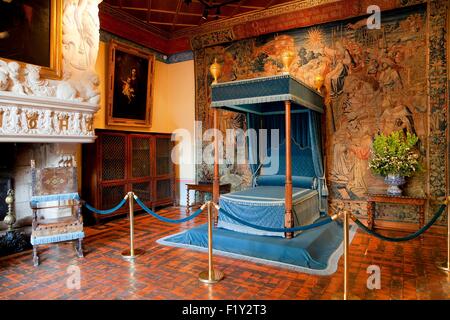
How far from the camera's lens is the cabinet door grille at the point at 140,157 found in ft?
22.0

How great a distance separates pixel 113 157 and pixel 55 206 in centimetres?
189

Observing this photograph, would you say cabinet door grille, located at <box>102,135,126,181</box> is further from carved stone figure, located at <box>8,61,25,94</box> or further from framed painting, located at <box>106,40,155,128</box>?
carved stone figure, located at <box>8,61,25,94</box>

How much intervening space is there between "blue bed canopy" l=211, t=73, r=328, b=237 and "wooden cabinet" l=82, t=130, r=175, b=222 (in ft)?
7.76

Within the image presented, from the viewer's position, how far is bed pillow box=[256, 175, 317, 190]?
19.0 ft

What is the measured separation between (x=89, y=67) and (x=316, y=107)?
4062 mm

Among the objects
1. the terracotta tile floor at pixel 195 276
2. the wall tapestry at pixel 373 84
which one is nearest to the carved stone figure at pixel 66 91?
the terracotta tile floor at pixel 195 276

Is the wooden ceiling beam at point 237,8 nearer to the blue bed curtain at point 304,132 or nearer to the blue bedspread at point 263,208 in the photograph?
the blue bed curtain at point 304,132

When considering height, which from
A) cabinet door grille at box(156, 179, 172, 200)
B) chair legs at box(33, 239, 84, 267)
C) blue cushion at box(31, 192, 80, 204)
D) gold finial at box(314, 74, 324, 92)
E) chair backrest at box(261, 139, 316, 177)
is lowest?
chair legs at box(33, 239, 84, 267)

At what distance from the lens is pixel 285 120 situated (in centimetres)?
540

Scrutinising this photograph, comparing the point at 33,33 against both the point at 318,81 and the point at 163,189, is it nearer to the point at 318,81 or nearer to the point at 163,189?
the point at 163,189

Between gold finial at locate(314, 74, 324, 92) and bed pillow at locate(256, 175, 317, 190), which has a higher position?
gold finial at locate(314, 74, 324, 92)

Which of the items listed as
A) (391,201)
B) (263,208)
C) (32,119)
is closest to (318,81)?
(391,201)

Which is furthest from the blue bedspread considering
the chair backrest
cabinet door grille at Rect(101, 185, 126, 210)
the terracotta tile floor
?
cabinet door grille at Rect(101, 185, 126, 210)

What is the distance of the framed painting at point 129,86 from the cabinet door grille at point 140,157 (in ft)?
1.74
